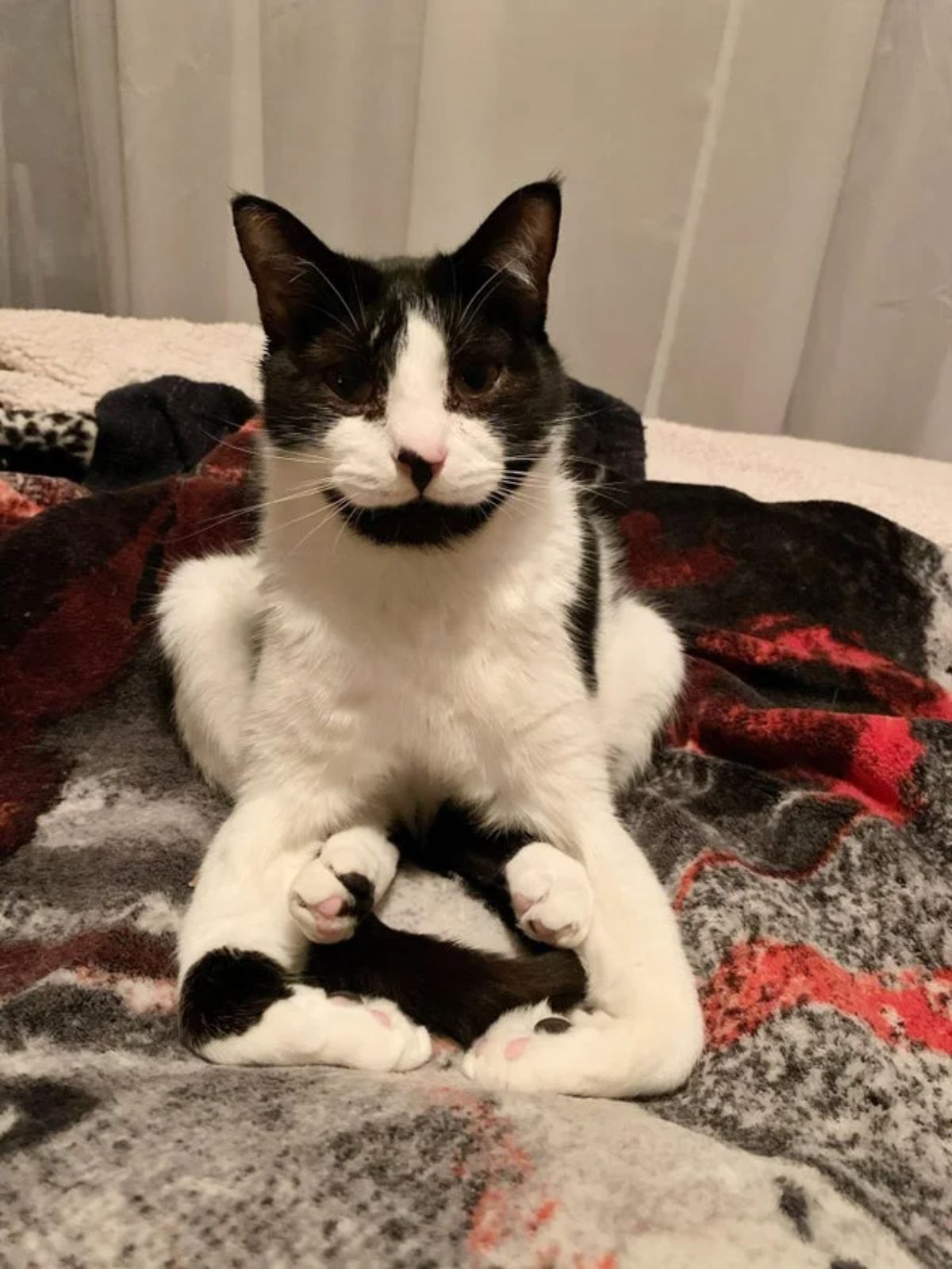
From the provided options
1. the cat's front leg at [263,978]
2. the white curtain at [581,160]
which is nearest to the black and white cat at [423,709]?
the cat's front leg at [263,978]

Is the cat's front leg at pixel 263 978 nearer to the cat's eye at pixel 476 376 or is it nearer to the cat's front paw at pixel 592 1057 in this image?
the cat's front paw at pixel 592 1057

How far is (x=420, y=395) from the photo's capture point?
782 mm

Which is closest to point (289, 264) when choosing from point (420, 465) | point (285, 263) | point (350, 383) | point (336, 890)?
point (285, 263)

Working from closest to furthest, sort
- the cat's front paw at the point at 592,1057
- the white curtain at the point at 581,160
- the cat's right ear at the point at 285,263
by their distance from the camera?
the cat's front paw at the point at 592,1057
the cat's right ear at the point at 285,263
the white curtain at the point at 581,160

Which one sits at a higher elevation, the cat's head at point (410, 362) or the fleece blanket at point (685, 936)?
the cat's head at point (410, 362)

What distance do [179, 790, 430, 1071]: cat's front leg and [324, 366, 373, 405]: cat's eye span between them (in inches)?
14.3

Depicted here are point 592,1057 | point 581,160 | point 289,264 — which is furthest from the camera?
point 581,160

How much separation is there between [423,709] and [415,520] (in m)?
0.18

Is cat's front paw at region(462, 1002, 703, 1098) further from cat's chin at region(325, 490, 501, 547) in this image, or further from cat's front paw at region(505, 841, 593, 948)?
cat's chin at region(325, 490, 501, 547)

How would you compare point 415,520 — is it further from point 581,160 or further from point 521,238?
point 581,160

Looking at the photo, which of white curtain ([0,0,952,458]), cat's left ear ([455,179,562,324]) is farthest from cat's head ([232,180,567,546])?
white curtain ([0,0,952,458])

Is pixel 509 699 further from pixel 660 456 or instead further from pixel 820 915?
pixel 660 456

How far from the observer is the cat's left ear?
0.85 m

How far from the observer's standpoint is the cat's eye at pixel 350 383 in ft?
2.69
